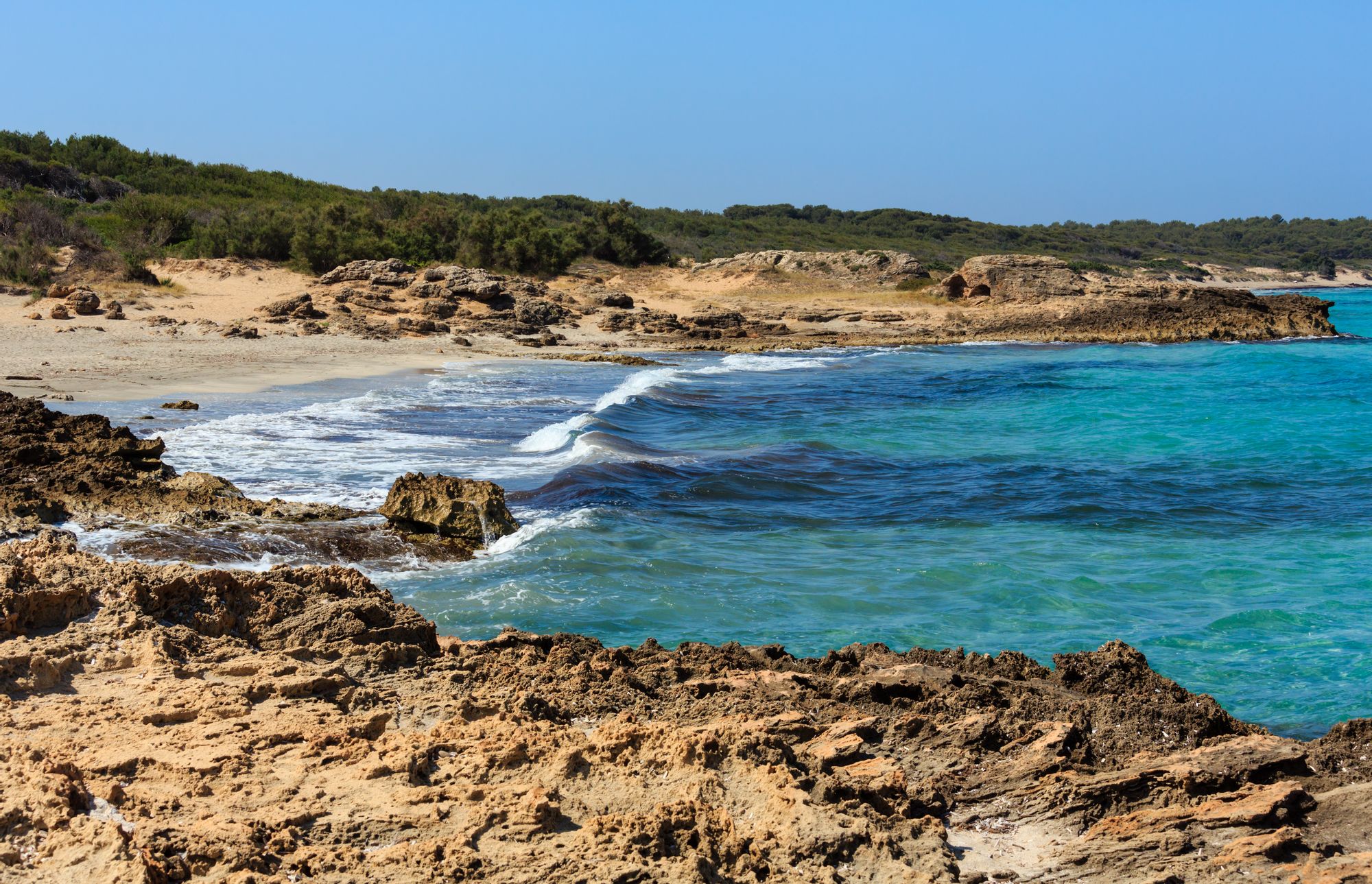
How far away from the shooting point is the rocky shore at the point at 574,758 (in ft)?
10.6

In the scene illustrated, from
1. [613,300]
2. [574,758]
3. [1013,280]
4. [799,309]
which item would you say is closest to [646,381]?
[613,300]

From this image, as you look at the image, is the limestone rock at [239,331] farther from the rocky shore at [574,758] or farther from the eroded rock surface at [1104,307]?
the eroded rock surface at [1104,307]

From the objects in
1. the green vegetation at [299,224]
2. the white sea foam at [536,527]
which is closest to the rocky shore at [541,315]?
the green vegetation at [299,224]

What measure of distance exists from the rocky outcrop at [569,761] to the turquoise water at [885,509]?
1.78m

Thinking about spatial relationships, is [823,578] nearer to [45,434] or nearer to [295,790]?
[295,790]

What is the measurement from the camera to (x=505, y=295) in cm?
3075

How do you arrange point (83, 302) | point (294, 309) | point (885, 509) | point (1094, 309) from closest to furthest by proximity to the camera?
point (885, 509), point (83, 302), point (294, 309), point (1094, 309)

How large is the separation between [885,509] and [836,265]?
33.1 meters

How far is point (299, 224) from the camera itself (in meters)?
33.1

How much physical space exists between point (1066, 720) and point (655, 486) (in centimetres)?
757

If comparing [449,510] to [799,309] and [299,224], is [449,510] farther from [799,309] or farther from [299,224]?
[799,309]

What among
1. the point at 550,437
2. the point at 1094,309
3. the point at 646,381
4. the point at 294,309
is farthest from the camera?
the point at 1094,309

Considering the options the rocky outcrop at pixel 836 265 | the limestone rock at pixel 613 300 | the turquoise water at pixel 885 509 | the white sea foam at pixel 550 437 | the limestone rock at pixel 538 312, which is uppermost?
the rocky outcrop at pixel 836 265

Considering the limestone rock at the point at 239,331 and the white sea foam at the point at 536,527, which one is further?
the limestone rock at the point at 239,331
